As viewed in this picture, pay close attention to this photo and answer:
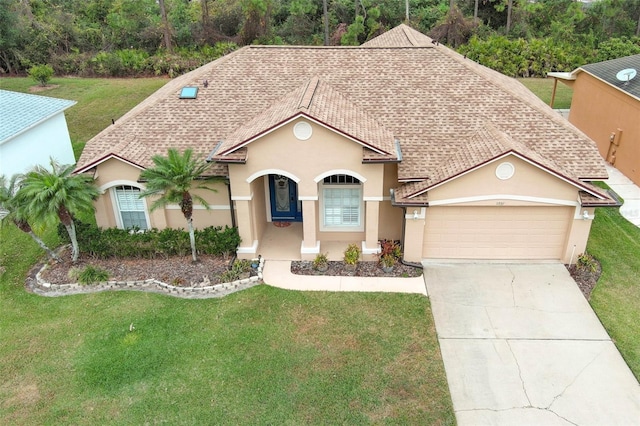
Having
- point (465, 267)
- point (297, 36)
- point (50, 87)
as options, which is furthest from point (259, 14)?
point (465, 267)

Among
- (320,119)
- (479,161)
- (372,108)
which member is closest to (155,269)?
(320,119)

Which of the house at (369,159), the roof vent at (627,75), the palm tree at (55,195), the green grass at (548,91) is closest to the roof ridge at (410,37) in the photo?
the house at (369,159)

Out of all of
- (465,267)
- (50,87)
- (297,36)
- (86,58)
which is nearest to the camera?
(465,267)

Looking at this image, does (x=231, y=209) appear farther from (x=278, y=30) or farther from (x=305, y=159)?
(x=278, y=30)

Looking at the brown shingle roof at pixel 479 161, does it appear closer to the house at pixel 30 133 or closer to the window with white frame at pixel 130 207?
the window with white frame at pixel 130 207

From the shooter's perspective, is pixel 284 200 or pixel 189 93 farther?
pixel 284 200

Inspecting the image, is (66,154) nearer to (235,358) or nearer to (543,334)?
(235,358)

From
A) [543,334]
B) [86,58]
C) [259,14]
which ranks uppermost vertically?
[259,14]
